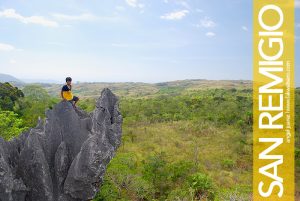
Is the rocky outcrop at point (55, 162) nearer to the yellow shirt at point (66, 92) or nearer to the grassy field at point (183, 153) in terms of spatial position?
the yellow shirt at point (66, 92)

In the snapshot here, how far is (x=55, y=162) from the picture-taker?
15609 millimetres

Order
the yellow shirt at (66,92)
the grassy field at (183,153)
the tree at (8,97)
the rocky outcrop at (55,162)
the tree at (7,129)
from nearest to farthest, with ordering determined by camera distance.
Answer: the rocky outcrop at (55,162), the yellow shirt at (66,92), the grassy field at (183,153), the tree at (7,129), the tree at (8,97)

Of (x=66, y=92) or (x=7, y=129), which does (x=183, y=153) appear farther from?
(x=66, y=92)

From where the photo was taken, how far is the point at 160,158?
28.6m

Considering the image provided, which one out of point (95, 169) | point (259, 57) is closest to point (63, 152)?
point (95, 169)

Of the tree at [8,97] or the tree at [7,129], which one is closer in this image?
the tree at [7,129]

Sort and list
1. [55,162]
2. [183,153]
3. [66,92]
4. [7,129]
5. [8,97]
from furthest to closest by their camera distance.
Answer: [8,97]
[183,153]
[7,129]
[66,92]
[55,162]

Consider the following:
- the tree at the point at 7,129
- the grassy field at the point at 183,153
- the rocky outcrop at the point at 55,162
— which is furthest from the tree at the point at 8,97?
the rocky outcrop at the point at 55,162

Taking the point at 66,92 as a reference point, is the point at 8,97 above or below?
below

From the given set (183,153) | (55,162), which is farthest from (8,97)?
(55,162)

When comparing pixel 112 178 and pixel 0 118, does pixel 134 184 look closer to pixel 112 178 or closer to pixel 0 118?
pixel 112 178

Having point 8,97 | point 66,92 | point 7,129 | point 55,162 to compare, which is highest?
point 66,92

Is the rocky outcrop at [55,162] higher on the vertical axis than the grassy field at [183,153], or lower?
higher

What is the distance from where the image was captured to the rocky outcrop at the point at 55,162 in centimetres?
1489
